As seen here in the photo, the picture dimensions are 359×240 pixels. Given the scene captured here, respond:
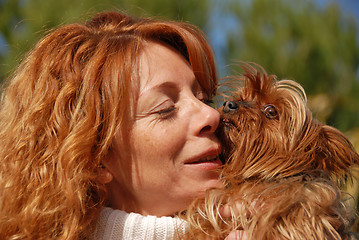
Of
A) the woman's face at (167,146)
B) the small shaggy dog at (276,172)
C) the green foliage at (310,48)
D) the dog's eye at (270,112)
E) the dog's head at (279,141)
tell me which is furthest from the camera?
the green foliage at (310,48)

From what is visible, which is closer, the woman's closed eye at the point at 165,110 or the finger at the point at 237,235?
the finger at the point at 237,235

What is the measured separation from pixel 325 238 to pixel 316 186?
27 centimetres

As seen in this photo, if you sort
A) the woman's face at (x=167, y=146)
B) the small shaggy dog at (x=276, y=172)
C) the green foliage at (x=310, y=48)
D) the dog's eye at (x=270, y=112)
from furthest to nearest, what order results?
the green foliage at (x=310, y=48) → the dog's eye at (x=270, y=112) → the woman's face at (x=167, y=146) → the small shaggy dog at (x=276, y=172)

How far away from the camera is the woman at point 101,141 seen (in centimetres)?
210

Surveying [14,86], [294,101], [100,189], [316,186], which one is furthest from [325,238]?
[14,86]

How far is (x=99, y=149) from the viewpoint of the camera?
86.3 inches

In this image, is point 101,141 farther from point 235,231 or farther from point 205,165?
point 235,231

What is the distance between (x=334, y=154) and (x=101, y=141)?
1210 mm

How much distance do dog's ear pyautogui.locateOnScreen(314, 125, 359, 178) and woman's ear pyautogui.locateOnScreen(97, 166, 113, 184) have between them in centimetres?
107

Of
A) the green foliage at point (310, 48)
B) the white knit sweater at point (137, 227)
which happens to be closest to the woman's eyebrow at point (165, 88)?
the white knit sweater at point (137, 227)

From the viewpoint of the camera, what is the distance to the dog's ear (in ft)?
7.38

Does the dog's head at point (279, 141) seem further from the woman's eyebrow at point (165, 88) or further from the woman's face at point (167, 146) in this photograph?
the woman's eyebrow at point (165, 88)

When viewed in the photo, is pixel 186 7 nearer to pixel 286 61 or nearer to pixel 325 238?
pixel 286 61

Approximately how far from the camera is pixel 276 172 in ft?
7.16
